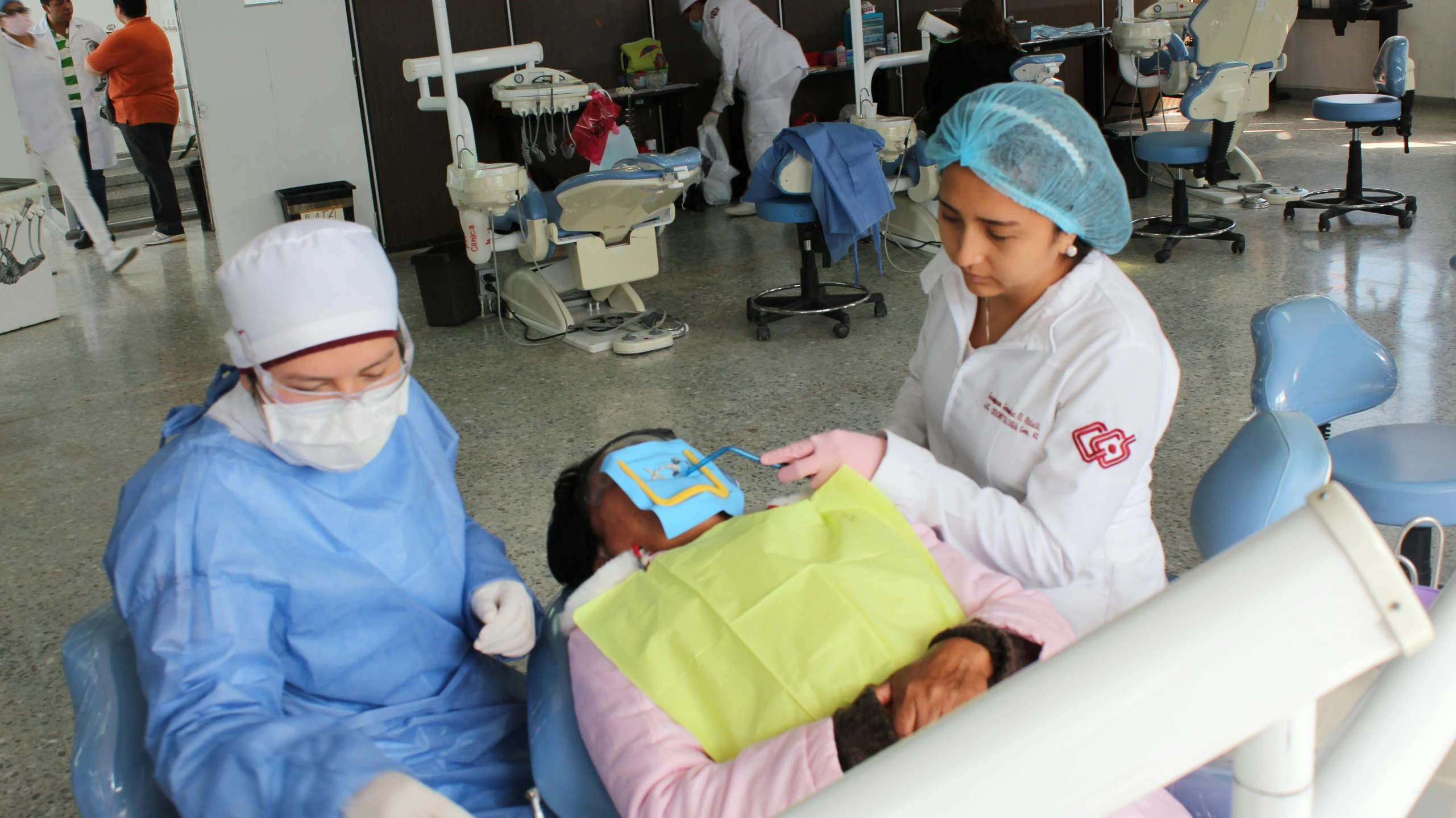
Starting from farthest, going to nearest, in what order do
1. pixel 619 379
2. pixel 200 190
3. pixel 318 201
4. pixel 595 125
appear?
pixel 200 190 → pixel 318 201 → pixel 595 125 → pixel 619 379

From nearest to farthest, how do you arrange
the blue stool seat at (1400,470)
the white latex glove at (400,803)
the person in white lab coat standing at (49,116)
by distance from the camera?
the white latex glove at (400,803) < the blue stool seat at (1400,470) < the person in white lab coat standing at (49,116)

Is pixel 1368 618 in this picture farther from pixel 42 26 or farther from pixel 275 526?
pixel 42 26

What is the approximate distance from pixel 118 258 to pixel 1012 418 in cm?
670

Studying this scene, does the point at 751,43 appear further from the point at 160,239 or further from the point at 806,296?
the point at 160,239

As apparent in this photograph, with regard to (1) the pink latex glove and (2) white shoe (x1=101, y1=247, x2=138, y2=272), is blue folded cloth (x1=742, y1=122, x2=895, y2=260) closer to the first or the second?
(1) the pink latex glove

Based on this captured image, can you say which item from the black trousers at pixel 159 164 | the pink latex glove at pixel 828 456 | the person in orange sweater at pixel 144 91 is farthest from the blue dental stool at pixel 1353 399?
the black trousers at pixel 159 164

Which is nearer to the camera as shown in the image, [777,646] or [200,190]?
[777,646]

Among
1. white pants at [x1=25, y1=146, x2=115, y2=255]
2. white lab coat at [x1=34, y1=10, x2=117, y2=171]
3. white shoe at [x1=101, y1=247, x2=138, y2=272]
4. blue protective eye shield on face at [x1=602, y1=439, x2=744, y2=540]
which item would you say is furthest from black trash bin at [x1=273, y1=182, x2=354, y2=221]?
blue protective eye shield on face at [x1=602, y1=439, x2=744, y2=540]

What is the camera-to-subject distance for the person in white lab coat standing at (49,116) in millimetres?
6426

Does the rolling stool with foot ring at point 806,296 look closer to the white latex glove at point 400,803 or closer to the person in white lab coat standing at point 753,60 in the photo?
the person in white lab coat standing at point 753,60

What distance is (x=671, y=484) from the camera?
4.92 feet

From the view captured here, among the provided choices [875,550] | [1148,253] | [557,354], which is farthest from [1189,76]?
[875,550]

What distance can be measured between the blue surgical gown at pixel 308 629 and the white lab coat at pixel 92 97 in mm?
7300

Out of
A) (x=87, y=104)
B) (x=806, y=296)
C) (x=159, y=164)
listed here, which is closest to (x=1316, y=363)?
(x=806, y=296)
